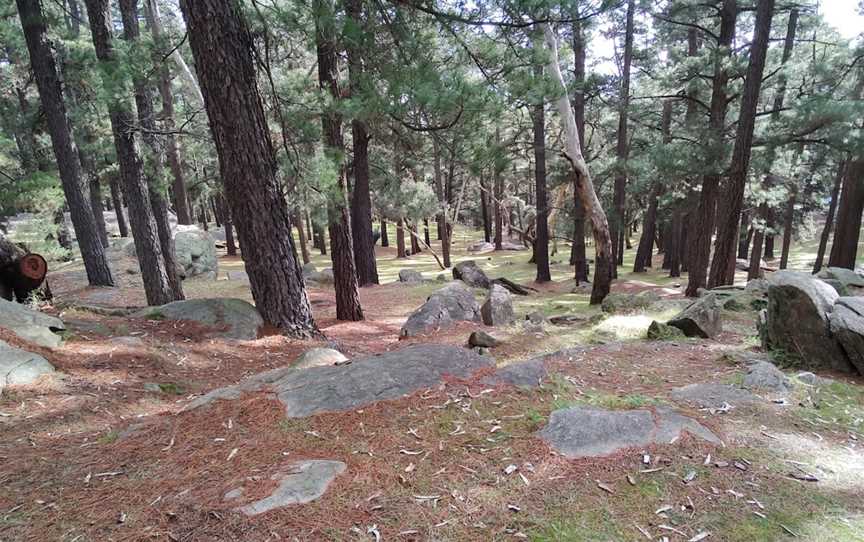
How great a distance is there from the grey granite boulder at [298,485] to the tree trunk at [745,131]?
913 cm

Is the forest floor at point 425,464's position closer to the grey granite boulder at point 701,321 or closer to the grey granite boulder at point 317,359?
the grey granite boulder at point 317,359

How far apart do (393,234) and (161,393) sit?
36.3 m

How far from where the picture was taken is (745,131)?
8242 mm

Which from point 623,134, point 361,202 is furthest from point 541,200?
point 361,202

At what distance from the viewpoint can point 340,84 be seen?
23.3 ft

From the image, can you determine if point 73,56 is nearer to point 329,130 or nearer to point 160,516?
point 329,130

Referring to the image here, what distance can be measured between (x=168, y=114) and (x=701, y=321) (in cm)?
1141

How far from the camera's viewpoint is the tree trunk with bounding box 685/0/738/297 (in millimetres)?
9180

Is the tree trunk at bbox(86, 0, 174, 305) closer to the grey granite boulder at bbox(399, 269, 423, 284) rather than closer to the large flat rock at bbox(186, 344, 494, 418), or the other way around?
the large flat rock at bbox(186, 344, 494, 418)

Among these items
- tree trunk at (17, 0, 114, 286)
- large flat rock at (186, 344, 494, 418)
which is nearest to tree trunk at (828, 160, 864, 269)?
large flat rock at (186, 344, 494, 418)

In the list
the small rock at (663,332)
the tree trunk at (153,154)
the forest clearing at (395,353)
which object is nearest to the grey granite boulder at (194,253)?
the forest clearing at (395,353)

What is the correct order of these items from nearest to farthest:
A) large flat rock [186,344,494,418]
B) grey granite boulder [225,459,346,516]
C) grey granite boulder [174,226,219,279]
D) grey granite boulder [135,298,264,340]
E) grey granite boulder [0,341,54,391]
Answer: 1. grey granite boulder [225,459,346,516]
2. large flat rock [186,344,494,418]
3. grey granite boulder [0,341,54,391]
4. grey granite boulder [135,298,264,340]
5. grey granite boulder [174,226,219,279]

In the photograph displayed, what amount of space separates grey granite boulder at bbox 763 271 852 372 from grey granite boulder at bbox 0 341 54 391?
20.7 ft

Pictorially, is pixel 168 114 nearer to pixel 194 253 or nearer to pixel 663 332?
pixel 194 253
